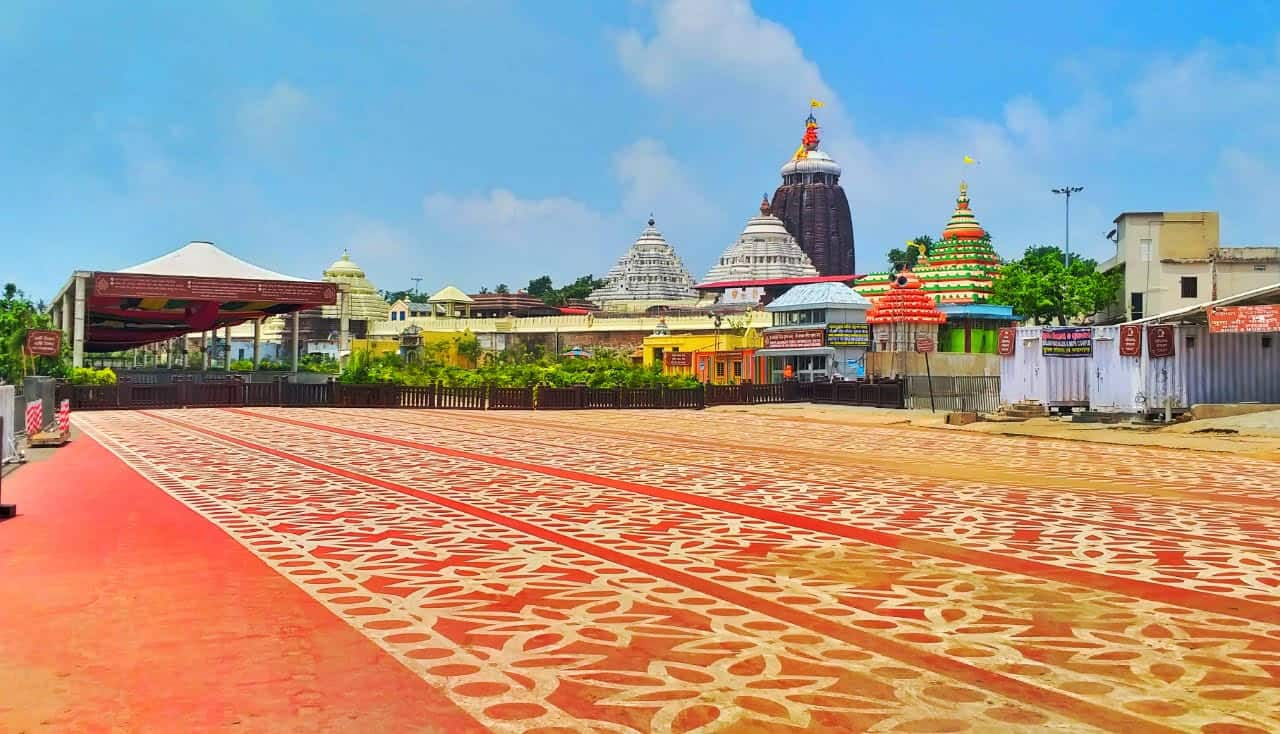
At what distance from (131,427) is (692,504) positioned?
56.0ft

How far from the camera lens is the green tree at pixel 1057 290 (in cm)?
4594

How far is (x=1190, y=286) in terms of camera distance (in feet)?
126

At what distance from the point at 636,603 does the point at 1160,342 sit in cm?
2034

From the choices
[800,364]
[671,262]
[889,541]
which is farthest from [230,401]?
[671,262]

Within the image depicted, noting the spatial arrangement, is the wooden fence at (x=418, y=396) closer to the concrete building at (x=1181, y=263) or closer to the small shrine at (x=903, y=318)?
the small shrine at (x=903, y=318)

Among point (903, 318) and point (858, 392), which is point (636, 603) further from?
point (903, 318)

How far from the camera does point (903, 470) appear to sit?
14.3 meters

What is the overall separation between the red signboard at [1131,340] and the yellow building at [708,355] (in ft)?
79.9

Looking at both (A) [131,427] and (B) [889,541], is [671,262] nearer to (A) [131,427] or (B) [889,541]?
(A) [131,427]

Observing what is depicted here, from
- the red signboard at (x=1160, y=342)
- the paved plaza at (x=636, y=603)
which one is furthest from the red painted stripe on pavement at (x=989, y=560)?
the red signboard at (x=1160, y=342)

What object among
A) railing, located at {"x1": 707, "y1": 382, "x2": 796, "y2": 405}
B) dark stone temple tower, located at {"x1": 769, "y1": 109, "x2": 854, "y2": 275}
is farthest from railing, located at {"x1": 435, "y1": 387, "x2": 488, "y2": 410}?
dark stone temple tower, located at {"x1": 769, "y1": 109, "x2": 854, "y2": 275}

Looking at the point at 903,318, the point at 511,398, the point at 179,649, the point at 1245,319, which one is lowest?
the point at 179,649

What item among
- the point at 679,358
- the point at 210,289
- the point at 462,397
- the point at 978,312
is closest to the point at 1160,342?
the point at 462,397

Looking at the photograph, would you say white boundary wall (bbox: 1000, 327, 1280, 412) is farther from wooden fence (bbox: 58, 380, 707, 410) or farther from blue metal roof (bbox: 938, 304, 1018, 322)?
blue metal roof (bbox: 938, 304, 1018, 322)
